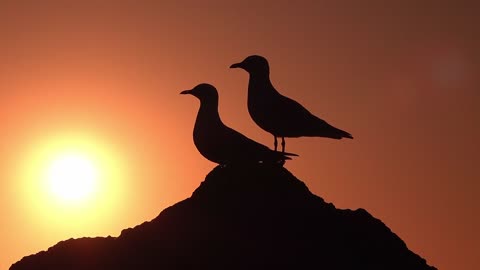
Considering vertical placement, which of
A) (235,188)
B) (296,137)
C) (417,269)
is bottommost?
(417,269)

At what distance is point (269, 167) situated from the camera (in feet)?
57.5

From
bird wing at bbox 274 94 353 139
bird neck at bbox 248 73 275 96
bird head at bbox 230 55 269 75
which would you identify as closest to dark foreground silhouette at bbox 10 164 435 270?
bird wing at bbox 274 94 353 139

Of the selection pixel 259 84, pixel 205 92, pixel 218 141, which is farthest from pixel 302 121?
pixel 205 92

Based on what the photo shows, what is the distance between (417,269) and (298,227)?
7.78 feet

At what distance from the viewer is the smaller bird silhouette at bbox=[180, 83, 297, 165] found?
18.5 meters

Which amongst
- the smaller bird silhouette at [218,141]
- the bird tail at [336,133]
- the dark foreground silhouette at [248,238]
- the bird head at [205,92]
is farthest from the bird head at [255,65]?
the dark foreground silhouette at [248,238]

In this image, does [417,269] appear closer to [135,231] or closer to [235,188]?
[235,188]

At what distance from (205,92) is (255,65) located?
130 cm

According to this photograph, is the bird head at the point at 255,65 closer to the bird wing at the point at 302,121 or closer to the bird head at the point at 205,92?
the bird wing at the point at 302,121

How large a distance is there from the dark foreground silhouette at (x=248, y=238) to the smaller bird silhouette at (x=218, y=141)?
0.99 meters

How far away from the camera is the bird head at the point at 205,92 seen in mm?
19422

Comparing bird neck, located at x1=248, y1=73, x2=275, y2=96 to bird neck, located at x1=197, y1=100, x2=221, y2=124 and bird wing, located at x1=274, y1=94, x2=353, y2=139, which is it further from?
bird neck, located at x1=197, y1=100, x2=221, y2=124

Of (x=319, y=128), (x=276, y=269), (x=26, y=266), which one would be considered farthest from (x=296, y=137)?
(x=26, y=266)

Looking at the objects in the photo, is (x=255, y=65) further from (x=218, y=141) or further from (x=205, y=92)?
(x=218, y=141)
